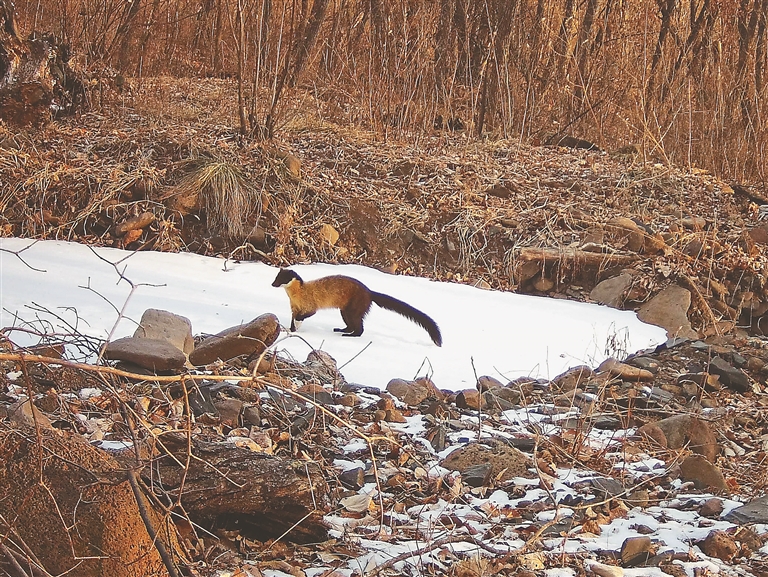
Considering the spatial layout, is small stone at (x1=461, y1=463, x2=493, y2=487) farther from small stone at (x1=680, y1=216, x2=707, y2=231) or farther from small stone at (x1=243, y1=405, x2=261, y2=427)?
small stone at (x1=680, y1=216, x2=707, y2=231)

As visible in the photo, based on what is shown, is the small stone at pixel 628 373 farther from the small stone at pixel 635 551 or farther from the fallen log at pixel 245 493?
the fallen log at pixel 245 493

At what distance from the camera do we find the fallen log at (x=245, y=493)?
208cm

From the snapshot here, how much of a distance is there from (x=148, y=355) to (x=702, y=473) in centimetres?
221

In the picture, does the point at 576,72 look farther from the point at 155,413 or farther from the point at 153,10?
the point at 155,413

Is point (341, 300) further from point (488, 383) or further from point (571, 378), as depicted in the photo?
point (571, 378)

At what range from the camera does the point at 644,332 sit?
561 cm

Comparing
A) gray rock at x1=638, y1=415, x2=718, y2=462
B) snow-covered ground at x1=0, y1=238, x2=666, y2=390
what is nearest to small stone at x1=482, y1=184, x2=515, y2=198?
snow-covered ground at x1=0, y1=238, x2=666, y2=390

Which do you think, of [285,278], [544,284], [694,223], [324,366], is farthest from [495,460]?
[694,223]

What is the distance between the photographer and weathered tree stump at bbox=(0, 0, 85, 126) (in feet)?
23.3

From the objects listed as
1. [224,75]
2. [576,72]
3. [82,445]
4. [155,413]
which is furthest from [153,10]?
[82,445]

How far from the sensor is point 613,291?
6270 millimetres

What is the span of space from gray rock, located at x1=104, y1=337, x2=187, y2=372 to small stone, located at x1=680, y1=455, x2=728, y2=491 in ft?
6.58

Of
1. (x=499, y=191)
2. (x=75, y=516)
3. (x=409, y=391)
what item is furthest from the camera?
(x=499, y=191)

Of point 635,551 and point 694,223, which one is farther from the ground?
point 694,223
